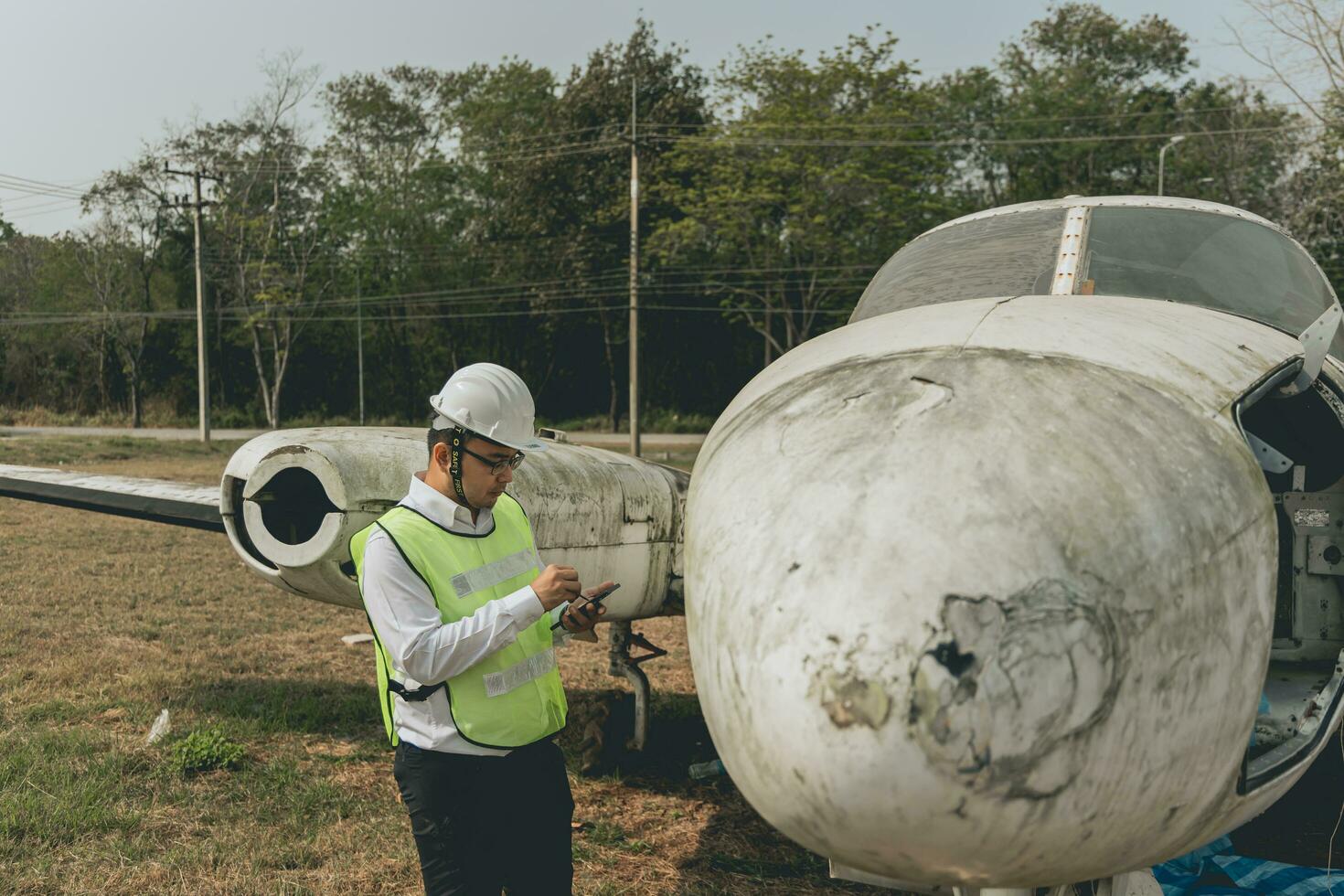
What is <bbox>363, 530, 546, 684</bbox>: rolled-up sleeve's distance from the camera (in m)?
3.00

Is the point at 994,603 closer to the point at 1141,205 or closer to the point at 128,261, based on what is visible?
the point at 1141,205

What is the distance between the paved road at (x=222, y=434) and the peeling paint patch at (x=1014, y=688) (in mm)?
30224

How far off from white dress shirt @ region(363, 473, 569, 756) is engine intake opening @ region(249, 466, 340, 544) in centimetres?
199

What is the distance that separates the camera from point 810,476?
2127mm

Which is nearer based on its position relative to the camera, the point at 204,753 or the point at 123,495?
the point at 204,753

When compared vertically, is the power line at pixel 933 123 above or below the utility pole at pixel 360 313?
above

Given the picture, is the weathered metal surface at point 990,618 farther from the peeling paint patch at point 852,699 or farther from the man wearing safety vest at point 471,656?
the man wearing safety vest at point 471,656

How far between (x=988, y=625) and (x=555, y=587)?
1.49 meters

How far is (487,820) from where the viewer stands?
3.19 metres

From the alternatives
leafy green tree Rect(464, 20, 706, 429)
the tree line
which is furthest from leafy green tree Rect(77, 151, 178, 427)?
leafy green tree Rect(464, 20, 706, 429)

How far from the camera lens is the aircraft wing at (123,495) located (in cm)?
630

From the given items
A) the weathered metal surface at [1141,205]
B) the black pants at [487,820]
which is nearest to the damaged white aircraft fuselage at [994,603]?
the black pants at [487,820]

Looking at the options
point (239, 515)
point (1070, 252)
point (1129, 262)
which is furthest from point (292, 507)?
point (1129, 262)

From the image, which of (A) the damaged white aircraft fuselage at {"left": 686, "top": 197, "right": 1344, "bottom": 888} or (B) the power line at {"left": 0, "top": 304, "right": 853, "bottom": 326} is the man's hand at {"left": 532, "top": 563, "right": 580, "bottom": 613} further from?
(B) the power line at {"left": 0, "top": 304, "right": 853, "bottom": 326}
